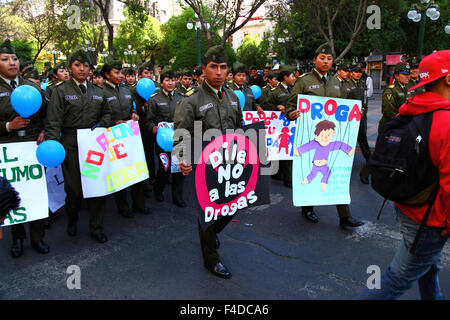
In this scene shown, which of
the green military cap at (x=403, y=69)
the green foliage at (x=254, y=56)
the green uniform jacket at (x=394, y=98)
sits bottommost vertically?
the green uniform jacket at (x=394, y=98)

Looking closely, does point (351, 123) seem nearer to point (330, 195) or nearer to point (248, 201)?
point (330, 195)

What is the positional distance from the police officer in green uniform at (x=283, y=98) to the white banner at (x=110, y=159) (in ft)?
9.22

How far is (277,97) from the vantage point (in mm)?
6887

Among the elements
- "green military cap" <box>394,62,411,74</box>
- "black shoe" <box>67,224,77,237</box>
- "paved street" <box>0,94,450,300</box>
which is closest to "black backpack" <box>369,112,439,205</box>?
"paved street" <box>0,94,450,300</box>

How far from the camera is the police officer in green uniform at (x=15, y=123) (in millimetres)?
3824

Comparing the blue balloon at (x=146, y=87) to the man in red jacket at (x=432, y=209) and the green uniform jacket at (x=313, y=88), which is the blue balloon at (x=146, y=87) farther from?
the man in red jacket at (x=432, y=209)

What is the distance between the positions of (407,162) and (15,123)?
3.66 meters

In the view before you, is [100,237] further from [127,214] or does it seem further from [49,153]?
[49,153]

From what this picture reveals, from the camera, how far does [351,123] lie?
4410mm

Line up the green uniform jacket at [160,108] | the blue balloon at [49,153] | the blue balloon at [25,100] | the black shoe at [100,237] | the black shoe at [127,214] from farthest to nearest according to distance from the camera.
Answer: the green uniform jacket at [160,108], the black shoe at [127,214], the black shoe at [100,237], the blue balloon at [49,153], the blue balloon at [25,100]

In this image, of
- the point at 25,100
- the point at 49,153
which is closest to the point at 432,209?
the point at 49,153

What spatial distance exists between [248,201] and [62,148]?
6.85 feet

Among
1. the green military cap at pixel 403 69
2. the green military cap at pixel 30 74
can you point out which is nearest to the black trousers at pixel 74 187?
the green military cap at pixel 30 74
